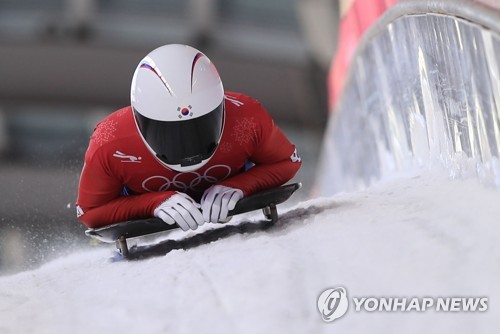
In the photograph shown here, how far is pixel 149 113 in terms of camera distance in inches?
159

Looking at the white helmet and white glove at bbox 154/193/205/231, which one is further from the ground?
the white helmet

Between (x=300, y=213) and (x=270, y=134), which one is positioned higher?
(x=270, y=134)

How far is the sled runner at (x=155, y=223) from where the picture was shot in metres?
4.16

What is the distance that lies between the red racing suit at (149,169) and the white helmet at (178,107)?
0.47ft

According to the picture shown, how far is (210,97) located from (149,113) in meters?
0.29

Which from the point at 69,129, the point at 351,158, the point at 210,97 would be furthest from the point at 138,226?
the point at 69,129

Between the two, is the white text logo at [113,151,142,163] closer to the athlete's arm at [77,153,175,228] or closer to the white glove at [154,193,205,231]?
the athlete's arm at [77,153,175,228]

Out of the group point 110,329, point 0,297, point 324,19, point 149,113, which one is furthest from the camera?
point 324,19

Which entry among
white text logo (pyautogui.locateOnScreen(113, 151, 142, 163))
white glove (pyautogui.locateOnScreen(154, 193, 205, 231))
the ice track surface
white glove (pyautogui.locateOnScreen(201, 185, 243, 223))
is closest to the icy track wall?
the ice track surface

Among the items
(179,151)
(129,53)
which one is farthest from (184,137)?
→ (129,53)

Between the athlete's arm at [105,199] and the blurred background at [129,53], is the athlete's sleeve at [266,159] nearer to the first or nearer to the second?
the athlete's arm at [105,199]

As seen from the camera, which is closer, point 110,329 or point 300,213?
point 110,329

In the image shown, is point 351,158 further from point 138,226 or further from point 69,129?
point 69,129

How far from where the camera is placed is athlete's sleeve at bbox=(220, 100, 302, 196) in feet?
14.5
